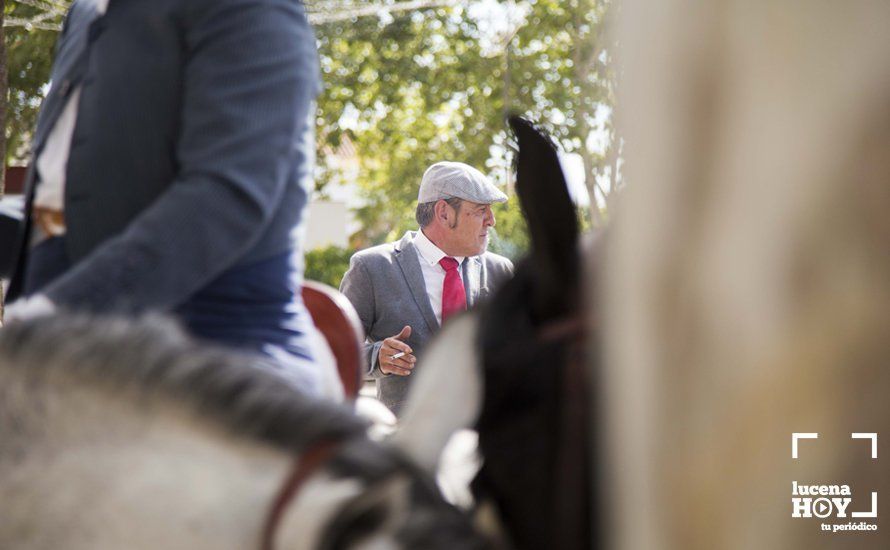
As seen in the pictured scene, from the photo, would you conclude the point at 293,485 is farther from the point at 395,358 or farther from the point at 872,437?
the point at 395,358

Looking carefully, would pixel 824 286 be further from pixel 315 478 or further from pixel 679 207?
pixel 315 478

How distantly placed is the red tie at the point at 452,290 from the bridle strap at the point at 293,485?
3.70 metres

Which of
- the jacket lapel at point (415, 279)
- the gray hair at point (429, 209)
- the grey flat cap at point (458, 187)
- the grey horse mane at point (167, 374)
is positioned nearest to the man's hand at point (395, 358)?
the jacket lapel at point (415, 279)

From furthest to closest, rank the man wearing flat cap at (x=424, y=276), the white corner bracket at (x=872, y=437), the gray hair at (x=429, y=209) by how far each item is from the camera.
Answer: the gray hair at (x=429, y=209) → the man wearing flat cap at (x=424, y=276) → the white corner bracket at (x=872, y=437)

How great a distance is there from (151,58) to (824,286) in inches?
42.1

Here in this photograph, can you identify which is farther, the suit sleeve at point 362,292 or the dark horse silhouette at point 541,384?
the suit sleeve at point 362,292

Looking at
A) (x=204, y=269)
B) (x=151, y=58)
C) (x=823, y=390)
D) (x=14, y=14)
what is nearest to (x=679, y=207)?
(x=823, y=390)

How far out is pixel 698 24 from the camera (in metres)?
0.61

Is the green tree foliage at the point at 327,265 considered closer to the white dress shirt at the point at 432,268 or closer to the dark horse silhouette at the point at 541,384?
the white dress shirt at the point at 432,268

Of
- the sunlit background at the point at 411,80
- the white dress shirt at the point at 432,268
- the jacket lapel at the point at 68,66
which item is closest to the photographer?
the jacket lapel at the point at 68,66

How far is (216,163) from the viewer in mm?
1343

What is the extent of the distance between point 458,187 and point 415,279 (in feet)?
1.96

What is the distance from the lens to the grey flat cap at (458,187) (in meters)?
5.09

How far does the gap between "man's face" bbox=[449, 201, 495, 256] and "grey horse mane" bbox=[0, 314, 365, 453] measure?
380 centimetres
